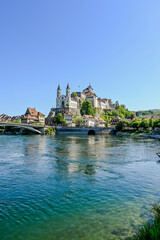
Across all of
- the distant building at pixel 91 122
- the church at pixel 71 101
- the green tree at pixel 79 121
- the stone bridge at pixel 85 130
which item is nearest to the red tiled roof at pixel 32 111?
the church at pixel 71 101

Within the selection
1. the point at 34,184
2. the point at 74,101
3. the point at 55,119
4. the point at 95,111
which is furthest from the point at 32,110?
the point at 34,184

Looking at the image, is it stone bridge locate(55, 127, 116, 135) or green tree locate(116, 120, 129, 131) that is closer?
stone bridge locate(55, 127, 116, 135)

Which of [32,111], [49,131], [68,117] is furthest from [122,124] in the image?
[32,111]

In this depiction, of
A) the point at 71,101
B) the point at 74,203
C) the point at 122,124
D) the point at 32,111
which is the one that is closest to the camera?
the point at 74,203

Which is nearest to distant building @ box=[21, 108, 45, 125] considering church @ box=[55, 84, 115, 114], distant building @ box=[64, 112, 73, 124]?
church @ box=[55, 84, 115, 114]

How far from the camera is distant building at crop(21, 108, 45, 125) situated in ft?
427

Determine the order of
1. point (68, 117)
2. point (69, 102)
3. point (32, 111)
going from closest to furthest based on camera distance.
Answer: point (68, 117) → point (32, 111) → point (69, 102)

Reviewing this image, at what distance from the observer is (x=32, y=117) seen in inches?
5354

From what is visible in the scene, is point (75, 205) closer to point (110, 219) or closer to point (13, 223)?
point (110, 219)

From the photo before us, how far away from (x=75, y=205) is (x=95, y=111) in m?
149

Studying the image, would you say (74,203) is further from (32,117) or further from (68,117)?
(32,117)

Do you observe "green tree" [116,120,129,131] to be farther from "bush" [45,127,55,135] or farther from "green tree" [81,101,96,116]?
"bush" [45,127,55,135]

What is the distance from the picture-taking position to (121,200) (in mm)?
12000

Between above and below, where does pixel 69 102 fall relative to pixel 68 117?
above
